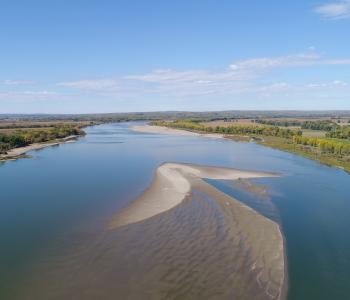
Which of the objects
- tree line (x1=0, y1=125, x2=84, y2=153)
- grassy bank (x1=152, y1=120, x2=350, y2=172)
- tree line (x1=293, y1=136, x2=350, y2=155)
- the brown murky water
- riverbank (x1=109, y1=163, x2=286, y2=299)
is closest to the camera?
the brown murky water

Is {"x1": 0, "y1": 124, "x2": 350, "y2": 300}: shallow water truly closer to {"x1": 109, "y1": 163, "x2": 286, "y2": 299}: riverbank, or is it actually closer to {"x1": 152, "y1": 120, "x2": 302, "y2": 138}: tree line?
{"x1": 109, "y1": 163, "x2": 286, "y2": 299}: riverbank

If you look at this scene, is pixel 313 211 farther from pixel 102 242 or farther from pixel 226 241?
pixel 102 242

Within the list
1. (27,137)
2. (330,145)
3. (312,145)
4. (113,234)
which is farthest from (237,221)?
(27,137)

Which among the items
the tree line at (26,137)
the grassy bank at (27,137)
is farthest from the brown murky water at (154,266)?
the tree line at (26,137)

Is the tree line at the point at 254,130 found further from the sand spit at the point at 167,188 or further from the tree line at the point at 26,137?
the sand spit at the point at 167,188

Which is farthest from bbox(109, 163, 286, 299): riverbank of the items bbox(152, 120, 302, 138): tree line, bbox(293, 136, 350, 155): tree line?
bbox(152, 120, 302, 138): tree line

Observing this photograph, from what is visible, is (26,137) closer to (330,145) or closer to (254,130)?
(330,145)
